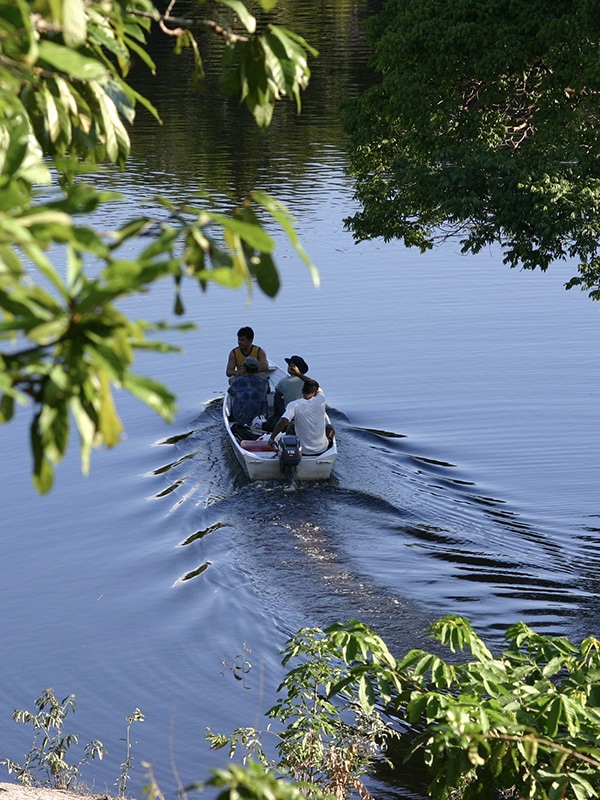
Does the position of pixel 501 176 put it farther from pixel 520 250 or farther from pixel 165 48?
pixel 165 48

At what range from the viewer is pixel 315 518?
1465 cm

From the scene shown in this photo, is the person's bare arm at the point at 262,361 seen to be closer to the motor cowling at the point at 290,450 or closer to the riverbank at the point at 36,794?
the motor cowling at the point at 290,450

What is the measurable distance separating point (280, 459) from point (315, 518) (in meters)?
0.93

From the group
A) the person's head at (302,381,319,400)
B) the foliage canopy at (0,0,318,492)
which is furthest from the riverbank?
the person's head at (302,381,319,400)

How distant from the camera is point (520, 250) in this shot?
1341 centimetres

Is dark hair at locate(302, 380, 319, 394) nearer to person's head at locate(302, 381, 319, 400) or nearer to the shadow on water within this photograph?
person's head at locate(302, 381, 319, 400)

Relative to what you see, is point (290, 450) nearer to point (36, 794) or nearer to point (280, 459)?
point (280, 459)

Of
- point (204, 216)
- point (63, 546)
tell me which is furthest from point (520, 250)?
point (204, 216)

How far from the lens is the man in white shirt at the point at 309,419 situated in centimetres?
1467

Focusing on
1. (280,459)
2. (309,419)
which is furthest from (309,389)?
(280,459)

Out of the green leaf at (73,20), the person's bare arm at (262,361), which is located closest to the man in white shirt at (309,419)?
the person's bare arm at (262,361)

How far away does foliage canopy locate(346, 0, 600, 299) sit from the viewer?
43.6 feet

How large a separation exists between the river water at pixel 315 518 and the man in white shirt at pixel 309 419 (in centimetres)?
65

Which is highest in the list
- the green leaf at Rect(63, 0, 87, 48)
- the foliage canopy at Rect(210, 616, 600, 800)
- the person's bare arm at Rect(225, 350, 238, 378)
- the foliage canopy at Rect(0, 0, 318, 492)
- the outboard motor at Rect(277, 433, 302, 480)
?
the green leaf at Rect(63, 0, 87, 48)
